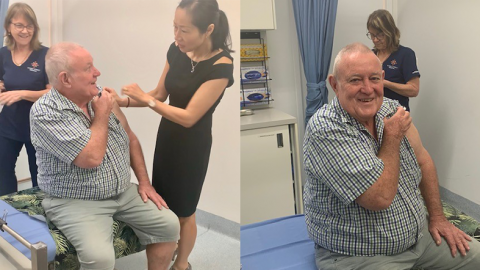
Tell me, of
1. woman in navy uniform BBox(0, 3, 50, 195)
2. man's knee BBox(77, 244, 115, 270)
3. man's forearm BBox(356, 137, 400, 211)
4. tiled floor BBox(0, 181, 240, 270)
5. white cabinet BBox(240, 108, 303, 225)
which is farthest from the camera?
woman in navy uniform BBox(0, 3, 50, 195)

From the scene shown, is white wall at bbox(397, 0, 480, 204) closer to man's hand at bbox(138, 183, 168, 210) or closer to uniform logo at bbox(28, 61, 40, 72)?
man's hand at bbox(138, 183, 168, 210)

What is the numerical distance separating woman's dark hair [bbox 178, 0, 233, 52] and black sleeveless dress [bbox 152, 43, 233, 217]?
39 mm

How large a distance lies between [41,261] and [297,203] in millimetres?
1143

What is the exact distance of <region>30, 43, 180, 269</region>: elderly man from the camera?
1602 mm

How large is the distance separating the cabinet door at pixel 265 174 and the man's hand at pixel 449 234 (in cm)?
65

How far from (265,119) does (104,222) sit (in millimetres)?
811

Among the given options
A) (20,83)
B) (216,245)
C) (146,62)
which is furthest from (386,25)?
(20,83)

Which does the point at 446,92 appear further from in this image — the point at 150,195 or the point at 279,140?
the point at 150,195

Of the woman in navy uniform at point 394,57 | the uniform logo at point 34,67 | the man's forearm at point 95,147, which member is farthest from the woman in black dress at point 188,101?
the woman in navy uniform at point 394,57

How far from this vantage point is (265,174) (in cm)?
186

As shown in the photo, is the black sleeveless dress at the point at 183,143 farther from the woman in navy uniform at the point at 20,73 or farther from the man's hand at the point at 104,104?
the woman in navy uniform at the point at 20,73

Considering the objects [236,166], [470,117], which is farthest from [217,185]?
[470,117]

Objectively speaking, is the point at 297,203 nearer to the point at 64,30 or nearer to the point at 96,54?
the point at 96,54

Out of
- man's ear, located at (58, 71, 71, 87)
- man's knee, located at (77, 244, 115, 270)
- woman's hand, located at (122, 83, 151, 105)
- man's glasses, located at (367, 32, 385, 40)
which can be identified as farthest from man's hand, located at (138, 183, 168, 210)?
man's glasses, located at (367, 32, 385, 40)
